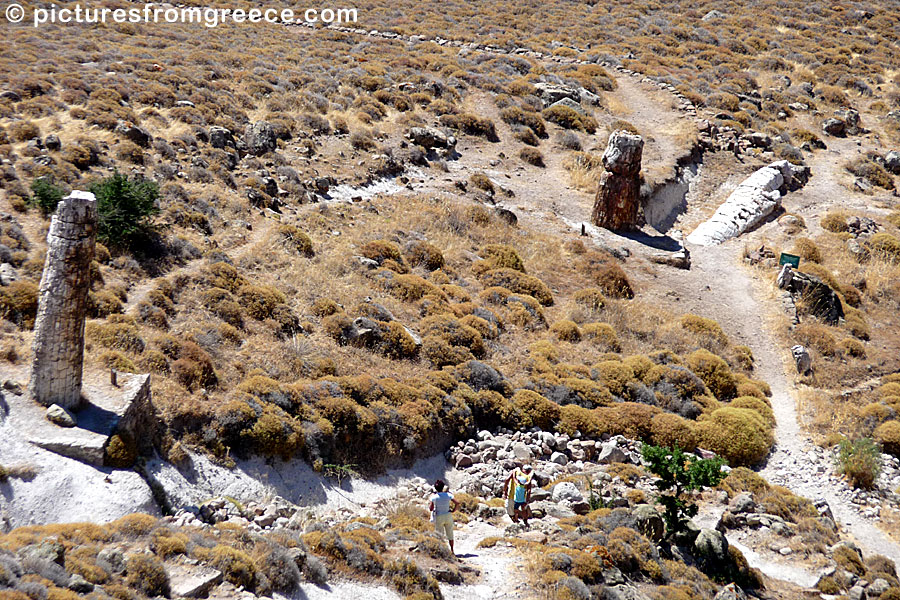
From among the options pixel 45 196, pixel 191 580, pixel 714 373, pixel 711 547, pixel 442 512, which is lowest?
pixel 714 373

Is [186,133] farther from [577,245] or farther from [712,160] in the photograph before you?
[712,160]

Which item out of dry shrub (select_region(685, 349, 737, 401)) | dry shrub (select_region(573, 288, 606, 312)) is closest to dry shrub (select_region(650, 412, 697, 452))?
dry shrub (select_region(685, 349, 737, 401))

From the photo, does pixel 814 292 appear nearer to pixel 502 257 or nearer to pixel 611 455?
pixel 502 257

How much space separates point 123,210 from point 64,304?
10.0 m

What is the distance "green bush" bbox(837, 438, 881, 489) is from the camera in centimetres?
2222

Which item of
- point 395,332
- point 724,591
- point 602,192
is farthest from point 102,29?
point 724,591

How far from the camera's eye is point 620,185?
→ 35.1m

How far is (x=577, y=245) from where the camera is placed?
3300 cm

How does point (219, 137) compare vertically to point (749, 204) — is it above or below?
above

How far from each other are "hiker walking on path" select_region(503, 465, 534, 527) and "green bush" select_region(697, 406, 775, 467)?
7738mm

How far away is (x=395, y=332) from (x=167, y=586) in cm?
1265

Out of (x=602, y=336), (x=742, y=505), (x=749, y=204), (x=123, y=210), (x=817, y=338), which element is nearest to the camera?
(x=742, y=505)

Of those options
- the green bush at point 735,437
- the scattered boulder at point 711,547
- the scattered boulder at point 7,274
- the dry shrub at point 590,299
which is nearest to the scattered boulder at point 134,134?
the scattered boulder at point 7,274

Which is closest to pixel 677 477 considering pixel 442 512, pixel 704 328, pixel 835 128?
pixel 442 512
